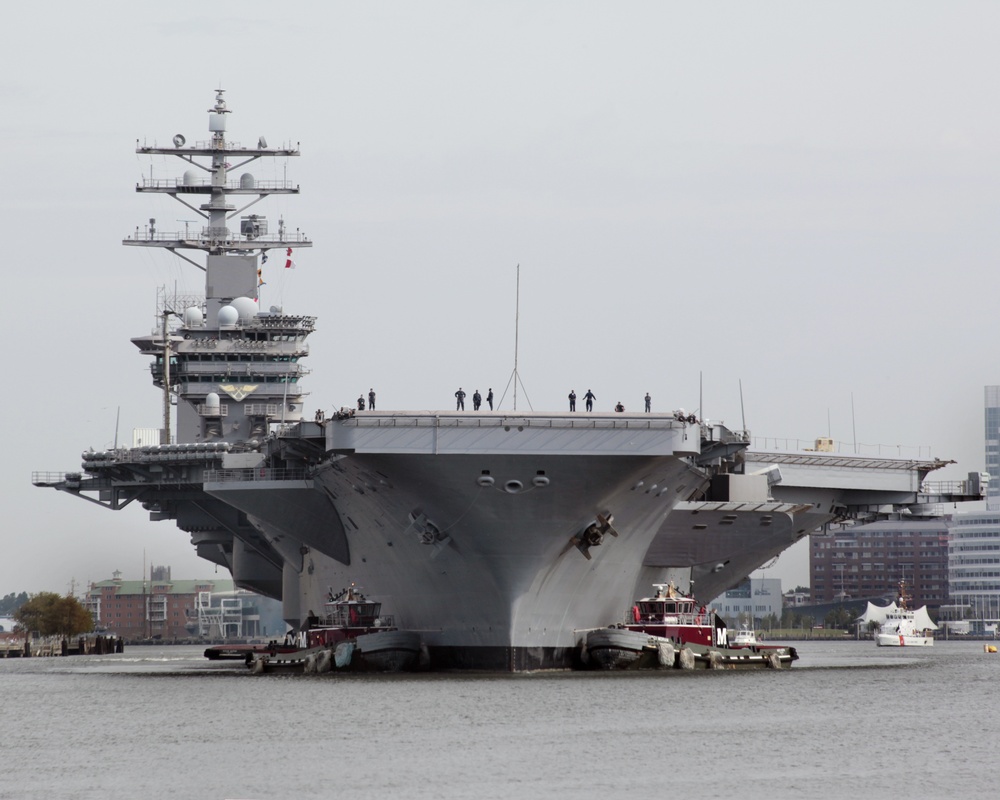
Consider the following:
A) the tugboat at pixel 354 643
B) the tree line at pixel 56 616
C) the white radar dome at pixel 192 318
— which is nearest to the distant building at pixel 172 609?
the tree line at pixel 56 616

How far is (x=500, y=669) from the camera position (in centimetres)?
3572

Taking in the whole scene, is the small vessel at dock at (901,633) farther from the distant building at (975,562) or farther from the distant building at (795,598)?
the distant building at (795,598)

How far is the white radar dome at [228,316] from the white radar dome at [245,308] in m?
0.19

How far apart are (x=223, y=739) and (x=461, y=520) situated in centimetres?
1023

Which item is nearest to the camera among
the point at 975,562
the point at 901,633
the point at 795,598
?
the point at 901,633

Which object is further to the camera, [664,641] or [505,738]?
[664,641]

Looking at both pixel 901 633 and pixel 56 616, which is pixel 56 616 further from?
pixel 901 633

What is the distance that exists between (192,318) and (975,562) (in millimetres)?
84297

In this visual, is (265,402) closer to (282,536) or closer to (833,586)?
(282,536)

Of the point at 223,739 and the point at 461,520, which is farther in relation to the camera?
the point at 461,520

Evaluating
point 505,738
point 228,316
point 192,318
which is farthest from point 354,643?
point 192,318

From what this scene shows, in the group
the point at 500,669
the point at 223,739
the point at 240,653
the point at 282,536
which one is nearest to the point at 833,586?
the point at 240,653

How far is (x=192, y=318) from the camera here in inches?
2274

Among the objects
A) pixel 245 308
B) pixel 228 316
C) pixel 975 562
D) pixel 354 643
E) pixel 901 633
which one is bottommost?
pixel 901 633
